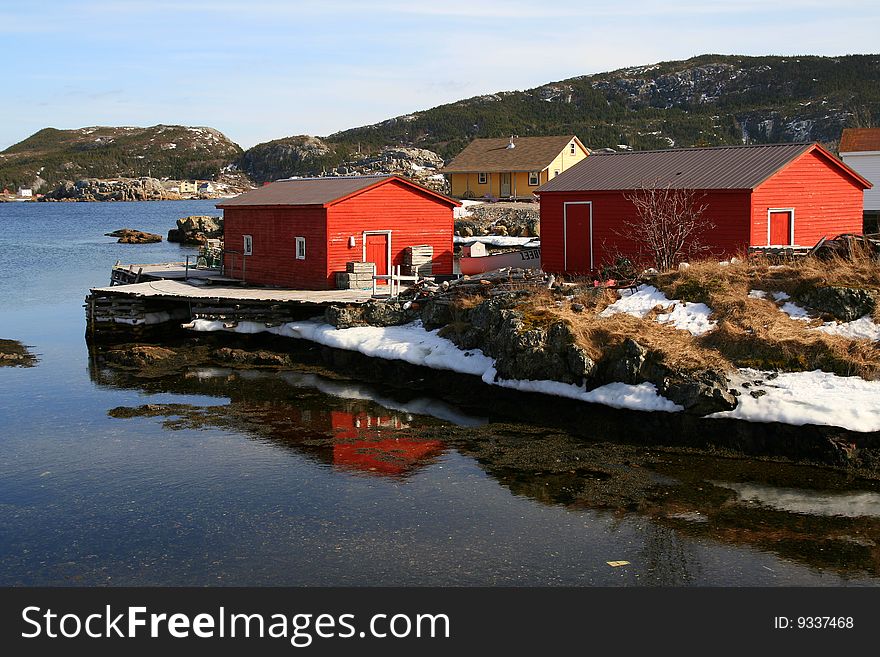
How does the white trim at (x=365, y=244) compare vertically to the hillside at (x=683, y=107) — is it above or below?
below

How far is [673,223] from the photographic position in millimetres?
29984

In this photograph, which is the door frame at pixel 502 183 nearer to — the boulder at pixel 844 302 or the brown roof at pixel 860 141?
the brown roof at pixel 860 141

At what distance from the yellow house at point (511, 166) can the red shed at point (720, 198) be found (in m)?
45.2

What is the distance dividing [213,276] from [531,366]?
1927 centimetres

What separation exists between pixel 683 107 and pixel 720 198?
492 feet

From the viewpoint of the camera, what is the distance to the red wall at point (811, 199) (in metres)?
29.9

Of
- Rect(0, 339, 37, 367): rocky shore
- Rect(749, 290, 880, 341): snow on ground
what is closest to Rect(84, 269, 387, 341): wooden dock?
Rect(0, 339, 37, 367): rocky shore

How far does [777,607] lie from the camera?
12.9m

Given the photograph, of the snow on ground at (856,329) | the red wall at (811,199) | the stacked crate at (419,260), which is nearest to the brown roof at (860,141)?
the red wall at (811,199)

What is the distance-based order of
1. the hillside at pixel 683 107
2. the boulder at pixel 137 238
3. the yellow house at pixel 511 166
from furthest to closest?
1. the hillside at pixel 683 107
2. the boulder at pixel 137 238
3. the yellow house at pixel 511 166

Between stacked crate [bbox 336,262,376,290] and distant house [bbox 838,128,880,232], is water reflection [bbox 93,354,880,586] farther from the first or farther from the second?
distant house [bbox 838,128,880,232]

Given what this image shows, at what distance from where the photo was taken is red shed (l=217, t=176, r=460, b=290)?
3469cm

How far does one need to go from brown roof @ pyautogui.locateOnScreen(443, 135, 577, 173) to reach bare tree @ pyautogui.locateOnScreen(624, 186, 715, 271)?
4846 cm

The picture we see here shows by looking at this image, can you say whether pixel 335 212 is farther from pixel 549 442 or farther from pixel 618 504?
pixel 618 504
